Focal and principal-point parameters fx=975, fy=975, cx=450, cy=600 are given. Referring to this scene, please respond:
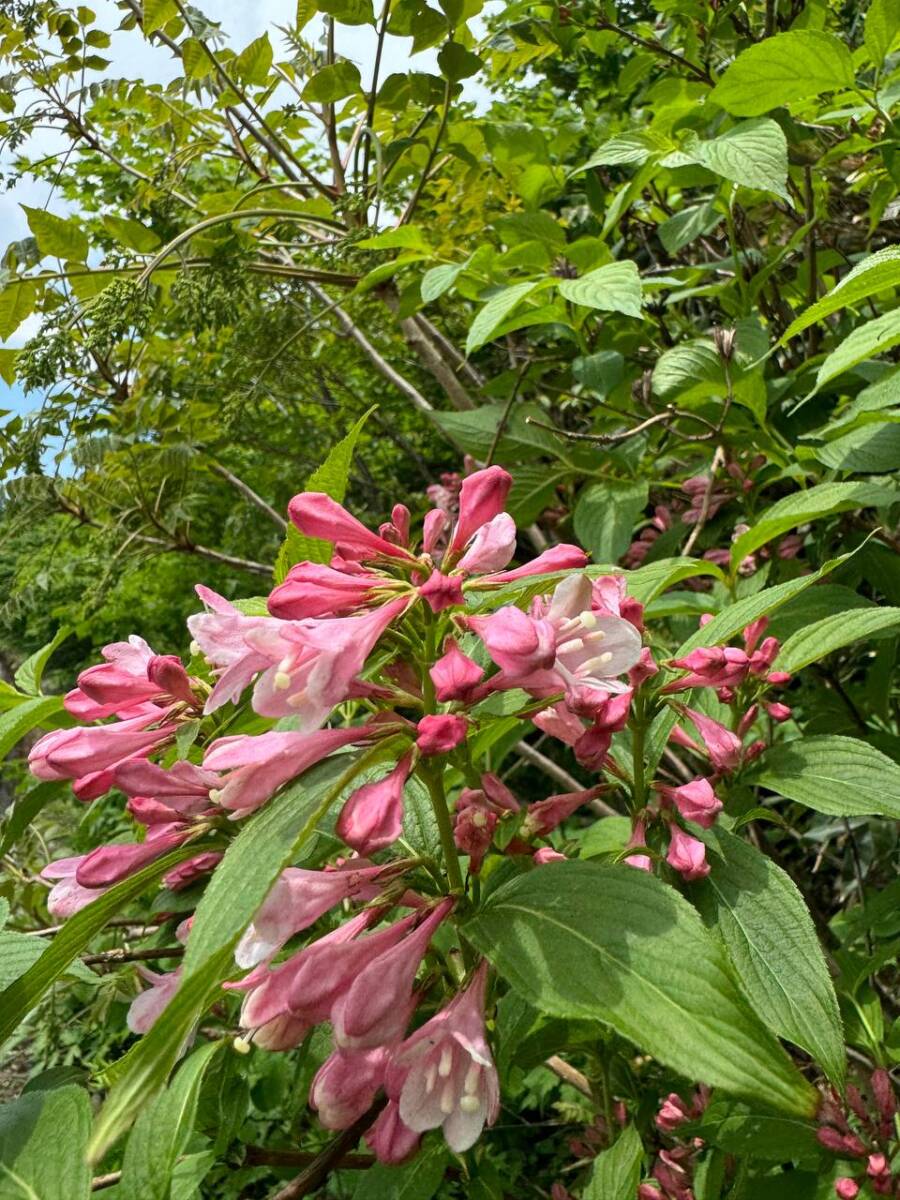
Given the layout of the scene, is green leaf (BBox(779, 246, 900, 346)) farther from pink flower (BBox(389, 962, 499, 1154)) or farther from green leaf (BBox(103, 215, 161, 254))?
green leaf (BBox(103, 215, 161, 254))

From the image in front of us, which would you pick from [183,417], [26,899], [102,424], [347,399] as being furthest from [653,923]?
[347,399]

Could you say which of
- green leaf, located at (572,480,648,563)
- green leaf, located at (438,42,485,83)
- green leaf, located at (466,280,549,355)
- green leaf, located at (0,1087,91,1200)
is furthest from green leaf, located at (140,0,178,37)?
green leaf, located at (0,1087,91,1200)

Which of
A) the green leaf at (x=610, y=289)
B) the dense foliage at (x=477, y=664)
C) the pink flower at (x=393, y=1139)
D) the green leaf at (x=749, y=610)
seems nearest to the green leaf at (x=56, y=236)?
the dense foliage at (x=477, y=664)

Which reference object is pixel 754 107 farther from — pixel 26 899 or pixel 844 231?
pixel 26 899

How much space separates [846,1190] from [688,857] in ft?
2.33

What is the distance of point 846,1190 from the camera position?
1.23m

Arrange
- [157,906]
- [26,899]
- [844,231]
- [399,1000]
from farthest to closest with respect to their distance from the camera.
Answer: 1. [844,231]
2. [26,899]
3. [157,906]
4. [399,1000]

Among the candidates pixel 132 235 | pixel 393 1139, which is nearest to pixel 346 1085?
pixel 393 1139

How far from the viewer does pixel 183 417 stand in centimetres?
225

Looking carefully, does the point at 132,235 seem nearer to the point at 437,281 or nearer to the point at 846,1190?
the point at 437,281

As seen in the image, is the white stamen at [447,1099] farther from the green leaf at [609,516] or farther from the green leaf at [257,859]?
the green leaf at [609,516]

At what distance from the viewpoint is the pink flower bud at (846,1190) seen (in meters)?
1.22

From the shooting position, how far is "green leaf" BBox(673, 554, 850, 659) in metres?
0.91

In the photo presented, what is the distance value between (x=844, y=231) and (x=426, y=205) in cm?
100
